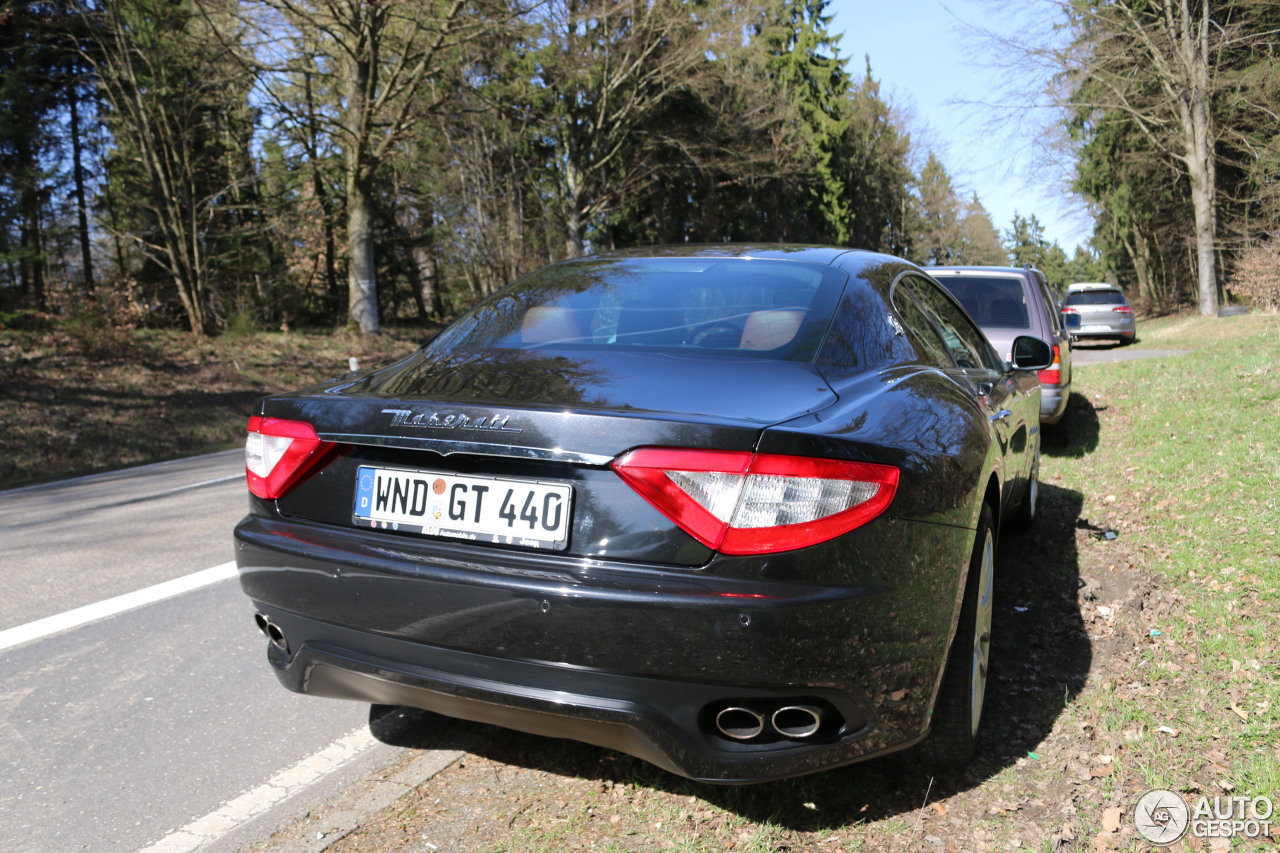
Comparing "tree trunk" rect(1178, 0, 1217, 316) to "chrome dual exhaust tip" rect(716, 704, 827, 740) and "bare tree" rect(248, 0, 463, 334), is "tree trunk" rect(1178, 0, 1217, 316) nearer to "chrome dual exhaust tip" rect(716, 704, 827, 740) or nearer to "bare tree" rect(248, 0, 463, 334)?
"bare tree" rect(248, 0, 463, 334)

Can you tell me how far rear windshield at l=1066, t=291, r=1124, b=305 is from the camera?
23.3 m

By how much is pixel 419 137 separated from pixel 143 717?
22782mm

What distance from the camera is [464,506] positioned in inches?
88.8

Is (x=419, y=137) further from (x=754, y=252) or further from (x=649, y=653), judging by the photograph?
(x=649, y=653)

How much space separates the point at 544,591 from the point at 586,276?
1618 mm

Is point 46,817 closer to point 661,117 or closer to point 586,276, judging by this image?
point 586,276

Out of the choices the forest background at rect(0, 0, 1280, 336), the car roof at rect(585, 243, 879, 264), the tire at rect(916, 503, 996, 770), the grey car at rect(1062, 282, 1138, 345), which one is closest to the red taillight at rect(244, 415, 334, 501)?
the car roof at rect(585, 243, 879, 264)

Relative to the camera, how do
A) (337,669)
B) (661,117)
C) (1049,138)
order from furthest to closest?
(661,117) → (1049,138) → (337,669)

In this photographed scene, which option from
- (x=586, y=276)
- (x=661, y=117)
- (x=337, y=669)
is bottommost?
(x=337, y=669)

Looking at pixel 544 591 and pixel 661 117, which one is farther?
pixel 661 117

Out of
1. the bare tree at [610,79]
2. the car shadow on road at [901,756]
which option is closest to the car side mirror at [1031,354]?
the car shadow on road at [901,756]

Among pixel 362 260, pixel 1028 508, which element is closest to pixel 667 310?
pixel 1028 508

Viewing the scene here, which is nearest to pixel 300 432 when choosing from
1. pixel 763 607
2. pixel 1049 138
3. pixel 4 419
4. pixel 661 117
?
pixel 763 607

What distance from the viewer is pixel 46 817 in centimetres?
260
